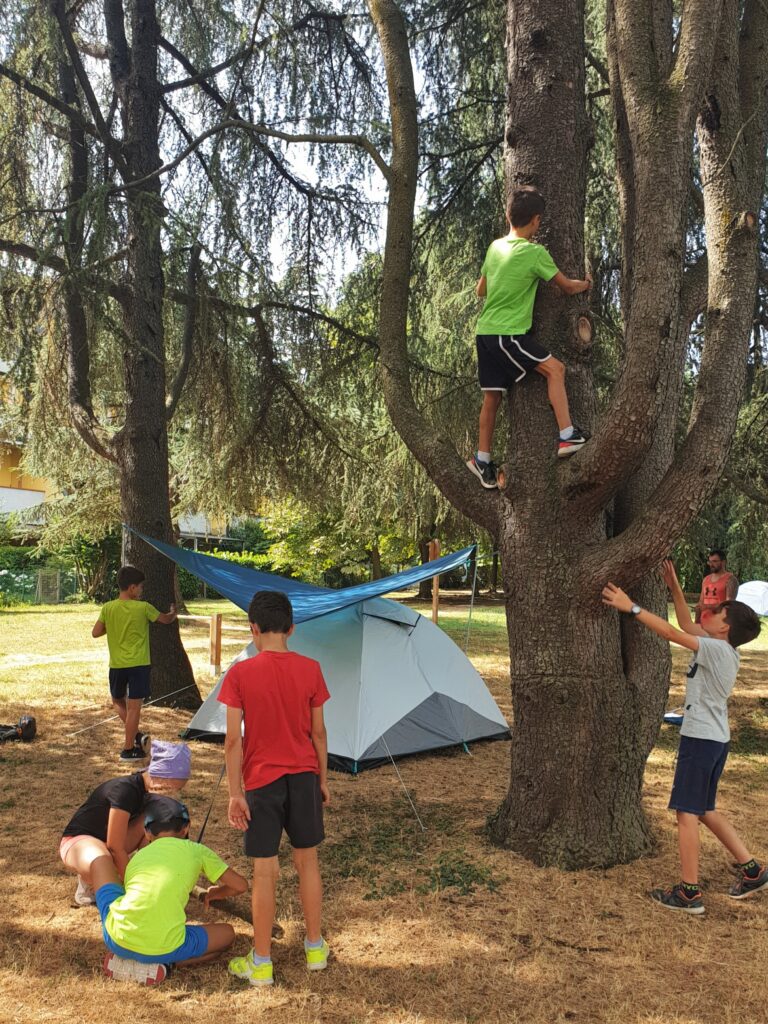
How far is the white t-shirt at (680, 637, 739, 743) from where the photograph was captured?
3301 mm

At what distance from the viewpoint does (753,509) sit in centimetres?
847

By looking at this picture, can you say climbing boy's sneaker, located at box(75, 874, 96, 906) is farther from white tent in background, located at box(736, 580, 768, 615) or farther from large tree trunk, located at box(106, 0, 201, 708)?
white tent in background, located at box(736, 580, 768, 615)

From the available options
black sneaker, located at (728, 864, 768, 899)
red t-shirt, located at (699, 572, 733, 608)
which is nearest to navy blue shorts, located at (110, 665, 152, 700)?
black sneaker, located at (728, 864, 768, 899)

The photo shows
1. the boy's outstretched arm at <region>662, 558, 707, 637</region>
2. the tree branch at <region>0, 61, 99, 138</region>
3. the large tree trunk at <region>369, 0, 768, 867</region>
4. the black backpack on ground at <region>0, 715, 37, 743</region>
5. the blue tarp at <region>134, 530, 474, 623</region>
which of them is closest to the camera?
the large tree trunk at <region>369, 0, 768, 867</region>

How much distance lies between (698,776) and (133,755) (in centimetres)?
367

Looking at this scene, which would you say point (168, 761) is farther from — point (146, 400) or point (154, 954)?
point (146, 400)

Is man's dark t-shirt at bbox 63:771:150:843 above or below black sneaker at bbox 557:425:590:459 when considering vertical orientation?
below

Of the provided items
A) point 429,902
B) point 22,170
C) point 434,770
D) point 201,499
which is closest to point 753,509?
point 434,770

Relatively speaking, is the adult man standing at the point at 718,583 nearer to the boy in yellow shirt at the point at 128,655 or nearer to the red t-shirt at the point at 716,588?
the red t-shirt at the point at 716,588

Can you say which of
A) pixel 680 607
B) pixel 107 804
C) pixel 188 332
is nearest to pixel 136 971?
Answer: pixel 107 804

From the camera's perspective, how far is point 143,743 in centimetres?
573

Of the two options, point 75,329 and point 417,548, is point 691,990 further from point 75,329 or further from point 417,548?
point 417,548

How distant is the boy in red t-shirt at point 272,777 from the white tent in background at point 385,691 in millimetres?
2703

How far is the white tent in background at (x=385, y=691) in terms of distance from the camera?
18.5 ft
